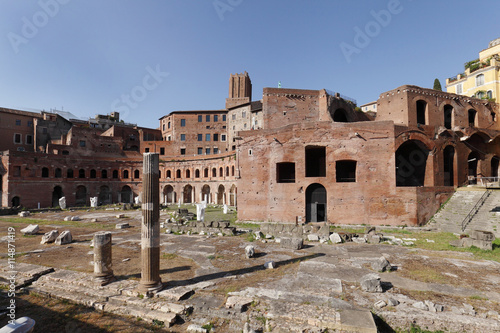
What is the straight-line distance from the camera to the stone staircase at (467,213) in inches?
617

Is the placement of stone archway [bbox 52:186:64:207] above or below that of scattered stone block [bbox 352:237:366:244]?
above

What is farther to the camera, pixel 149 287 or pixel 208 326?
pixel 149 287

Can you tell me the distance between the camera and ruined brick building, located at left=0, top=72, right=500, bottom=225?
61.6 ft

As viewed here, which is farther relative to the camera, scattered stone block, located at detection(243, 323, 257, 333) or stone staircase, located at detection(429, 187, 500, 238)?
stone staircase, located at detection(429, 187, 500, 238)

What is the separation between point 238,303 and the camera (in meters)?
6.93

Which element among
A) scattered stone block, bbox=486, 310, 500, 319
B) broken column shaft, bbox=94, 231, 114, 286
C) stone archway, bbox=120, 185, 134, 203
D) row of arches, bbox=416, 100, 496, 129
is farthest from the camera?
stone archway, bbox=120, 185, 134, 203

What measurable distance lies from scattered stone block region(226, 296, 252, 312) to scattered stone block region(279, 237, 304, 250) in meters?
6.35

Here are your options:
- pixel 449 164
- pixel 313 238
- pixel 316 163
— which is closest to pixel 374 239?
pixel 313 238

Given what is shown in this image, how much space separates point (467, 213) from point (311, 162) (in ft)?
39.3

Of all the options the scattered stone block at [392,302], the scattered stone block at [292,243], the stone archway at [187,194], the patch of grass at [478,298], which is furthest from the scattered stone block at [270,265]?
the stone archway at [187,194]

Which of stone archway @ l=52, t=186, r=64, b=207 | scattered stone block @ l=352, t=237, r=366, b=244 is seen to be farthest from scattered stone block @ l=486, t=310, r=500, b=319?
stone archway @ l=52, t=186, r=64, b=207

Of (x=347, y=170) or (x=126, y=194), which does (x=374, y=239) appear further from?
(x=126, y=194)

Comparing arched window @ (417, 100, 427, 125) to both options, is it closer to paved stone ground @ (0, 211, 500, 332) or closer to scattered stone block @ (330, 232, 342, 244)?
paved stone ground @ (0, 211, 500, 332)

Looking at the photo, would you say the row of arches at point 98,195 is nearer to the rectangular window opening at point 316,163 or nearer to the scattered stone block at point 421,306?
the rectangular window opening at point 316,163
